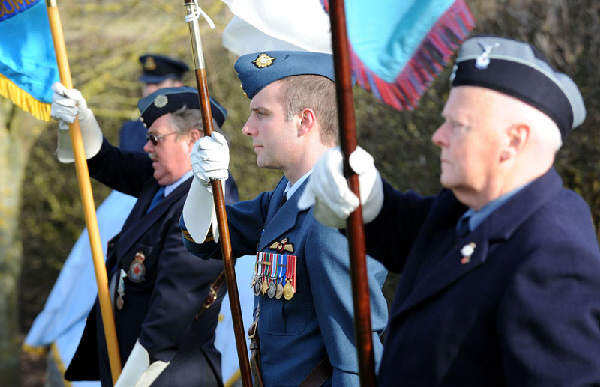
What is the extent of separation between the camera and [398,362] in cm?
175

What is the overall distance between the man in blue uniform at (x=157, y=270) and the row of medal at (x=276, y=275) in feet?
2.70

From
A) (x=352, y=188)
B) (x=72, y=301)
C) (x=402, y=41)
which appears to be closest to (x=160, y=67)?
(x=72, y=301)

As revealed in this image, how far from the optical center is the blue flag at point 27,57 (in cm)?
402

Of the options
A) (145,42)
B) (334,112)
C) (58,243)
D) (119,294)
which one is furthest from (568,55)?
(58,243)

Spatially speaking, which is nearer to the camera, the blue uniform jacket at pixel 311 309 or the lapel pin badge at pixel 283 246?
the blue uniform jacket at pixel 311 309

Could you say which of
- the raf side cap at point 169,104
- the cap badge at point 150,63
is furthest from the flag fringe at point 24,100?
the cap badge at point 150,63

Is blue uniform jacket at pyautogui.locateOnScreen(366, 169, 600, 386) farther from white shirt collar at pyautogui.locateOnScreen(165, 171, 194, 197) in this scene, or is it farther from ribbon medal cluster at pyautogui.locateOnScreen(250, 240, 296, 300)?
white shirt collar at pyautogui.locateOnScreen(165, 171, 194, 197)

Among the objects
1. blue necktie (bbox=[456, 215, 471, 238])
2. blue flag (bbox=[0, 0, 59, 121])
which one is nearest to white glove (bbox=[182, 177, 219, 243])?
blue necktie (bbox=[456, 215, 471, 238])


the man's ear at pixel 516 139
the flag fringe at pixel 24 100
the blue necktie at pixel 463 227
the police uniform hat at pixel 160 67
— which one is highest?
the police uniform hat at pixel 160 67

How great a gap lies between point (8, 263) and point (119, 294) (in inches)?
148

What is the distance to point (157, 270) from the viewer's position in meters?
3.50

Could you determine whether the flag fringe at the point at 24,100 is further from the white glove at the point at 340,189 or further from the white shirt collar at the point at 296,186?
the white glove at the point at 340,189

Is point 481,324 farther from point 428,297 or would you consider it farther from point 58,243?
point 58,243

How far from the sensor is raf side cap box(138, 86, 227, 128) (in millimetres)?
3738
